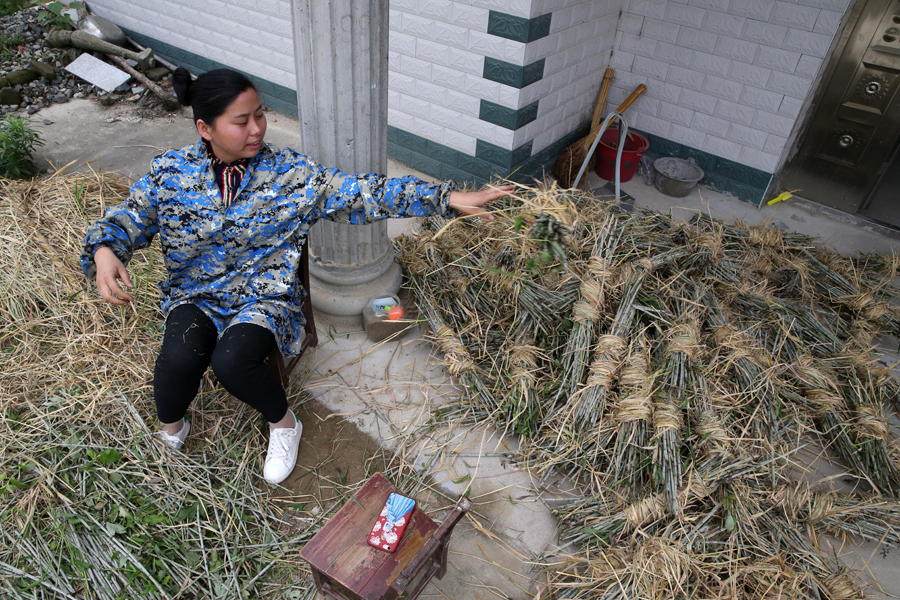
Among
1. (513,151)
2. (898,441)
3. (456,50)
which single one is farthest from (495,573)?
(456,50)

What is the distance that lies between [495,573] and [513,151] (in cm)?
276

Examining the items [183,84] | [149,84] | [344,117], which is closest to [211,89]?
[183,84]

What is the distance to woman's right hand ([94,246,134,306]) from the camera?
2.00 m

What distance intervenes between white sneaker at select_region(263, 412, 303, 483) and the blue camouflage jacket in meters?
0.35

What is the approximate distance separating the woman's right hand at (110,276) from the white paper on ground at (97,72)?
14.5 feet

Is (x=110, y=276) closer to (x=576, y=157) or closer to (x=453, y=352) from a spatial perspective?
(x=453, y=352)

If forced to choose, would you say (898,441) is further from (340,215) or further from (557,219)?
(340,215)

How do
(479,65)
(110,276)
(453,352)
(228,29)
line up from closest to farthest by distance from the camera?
(110,276) < (453,352) < (479,65) < (228,29)

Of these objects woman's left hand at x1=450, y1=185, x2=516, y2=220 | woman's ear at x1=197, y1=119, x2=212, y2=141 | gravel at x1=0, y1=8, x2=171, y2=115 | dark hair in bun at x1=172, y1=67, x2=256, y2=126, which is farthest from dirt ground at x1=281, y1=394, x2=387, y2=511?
gravel at x1=0, y1=8, x2=171, y2=115

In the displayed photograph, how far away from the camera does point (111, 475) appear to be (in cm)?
221

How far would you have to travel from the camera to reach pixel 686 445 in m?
2.33

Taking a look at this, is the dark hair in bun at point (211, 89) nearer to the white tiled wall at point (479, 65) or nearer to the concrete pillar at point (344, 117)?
the concrete pillar at point (344, 117)

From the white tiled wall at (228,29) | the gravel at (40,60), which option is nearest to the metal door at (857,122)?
the white tiled wall at (228,29)

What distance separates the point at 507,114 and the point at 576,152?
793mm
